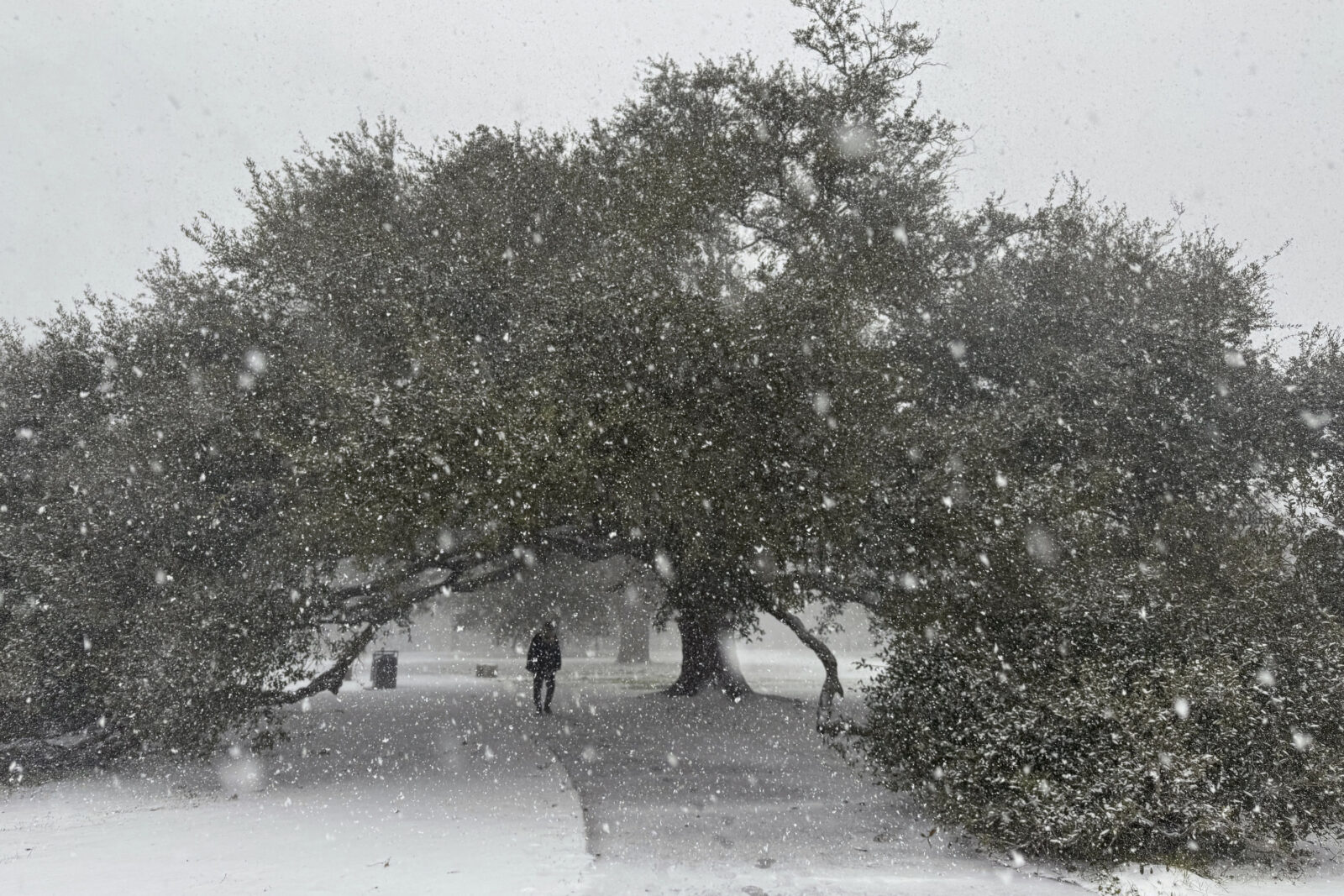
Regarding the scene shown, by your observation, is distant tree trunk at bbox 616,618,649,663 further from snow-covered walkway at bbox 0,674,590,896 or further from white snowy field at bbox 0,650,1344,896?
snow-covered walkway at bbox 0,674,590,896

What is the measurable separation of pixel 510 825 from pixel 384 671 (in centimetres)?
1887

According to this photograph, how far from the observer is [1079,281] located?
1547 centimetres

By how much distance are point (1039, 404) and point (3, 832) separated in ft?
45.0

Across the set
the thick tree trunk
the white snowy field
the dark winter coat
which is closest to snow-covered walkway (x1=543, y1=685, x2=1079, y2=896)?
the white snowy field

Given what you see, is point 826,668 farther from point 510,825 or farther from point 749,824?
point 510,825

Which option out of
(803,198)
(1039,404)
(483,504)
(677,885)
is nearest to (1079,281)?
(1039,404)

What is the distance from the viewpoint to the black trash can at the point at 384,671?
2595 cm

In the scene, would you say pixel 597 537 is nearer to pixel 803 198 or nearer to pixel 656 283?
pixel 656 283

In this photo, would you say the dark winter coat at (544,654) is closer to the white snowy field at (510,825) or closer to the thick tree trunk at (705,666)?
the white snowy field at (510,825)

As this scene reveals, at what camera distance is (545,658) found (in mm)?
16938

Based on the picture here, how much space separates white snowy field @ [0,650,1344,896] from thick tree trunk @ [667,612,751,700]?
5673 millimetres

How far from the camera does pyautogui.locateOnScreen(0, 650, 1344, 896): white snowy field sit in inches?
276

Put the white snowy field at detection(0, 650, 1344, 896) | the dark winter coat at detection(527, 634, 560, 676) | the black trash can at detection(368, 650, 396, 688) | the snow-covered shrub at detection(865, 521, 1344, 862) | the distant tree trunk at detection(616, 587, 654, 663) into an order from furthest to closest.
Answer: the distant tree trunk at detection(616, 587, 654, 663) → the black trash can at detection(368, 650, 396, 688) → the dark winter coat at detection(527, 634, 560, 676) → the snow-covered shrub at detection(865, 521, 1344, 862) → the white snowy field at detection(0, 650, 1344, 896)

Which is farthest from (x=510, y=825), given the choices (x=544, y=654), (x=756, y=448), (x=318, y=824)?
(x=544, y=654)
